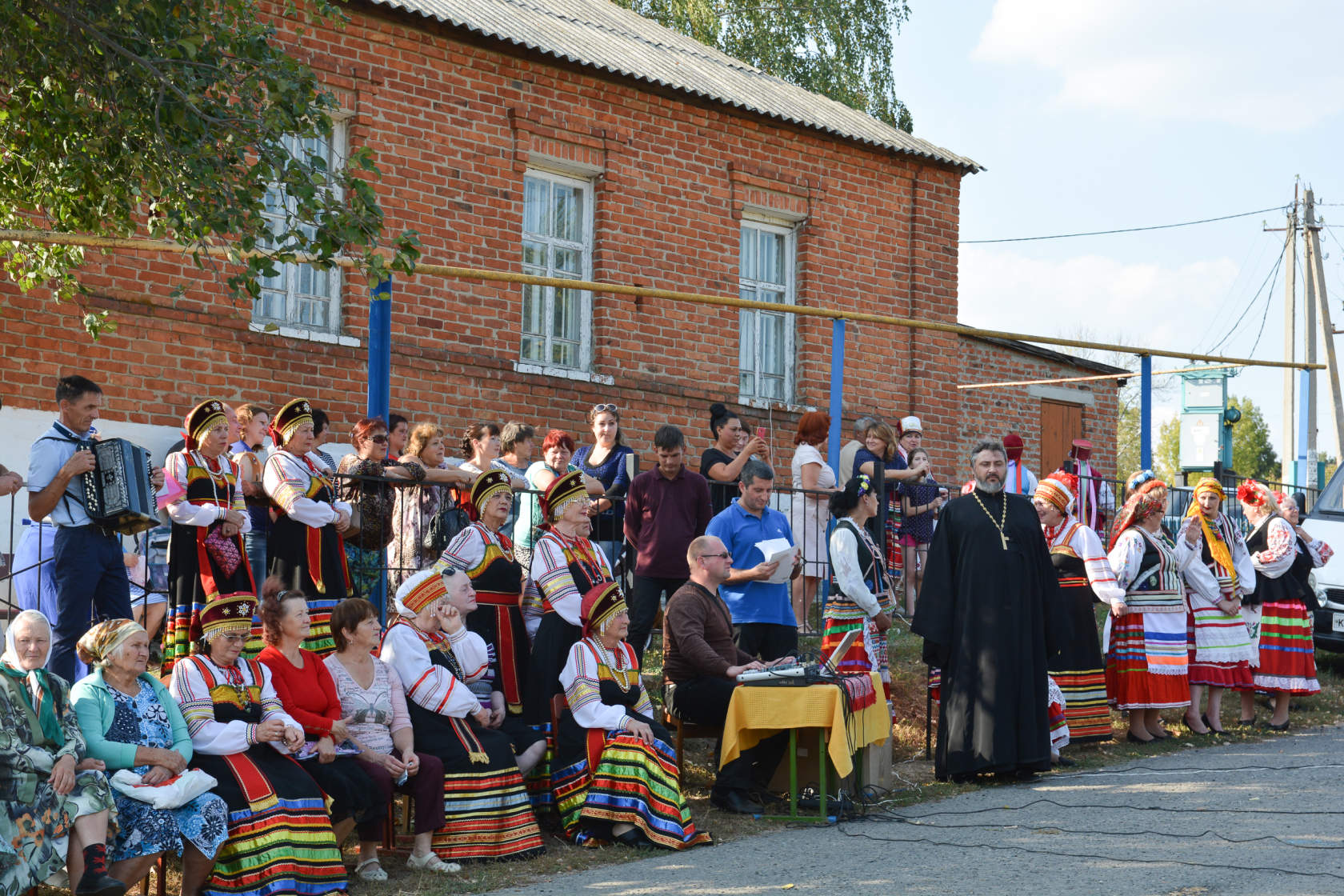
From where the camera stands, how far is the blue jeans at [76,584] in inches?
263

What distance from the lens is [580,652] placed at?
286 inches

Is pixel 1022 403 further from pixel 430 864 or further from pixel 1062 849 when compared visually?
pixel 430 864

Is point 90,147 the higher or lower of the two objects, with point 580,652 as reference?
higher

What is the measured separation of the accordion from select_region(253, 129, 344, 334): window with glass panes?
526 cm

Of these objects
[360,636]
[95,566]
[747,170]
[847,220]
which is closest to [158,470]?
[95,566]

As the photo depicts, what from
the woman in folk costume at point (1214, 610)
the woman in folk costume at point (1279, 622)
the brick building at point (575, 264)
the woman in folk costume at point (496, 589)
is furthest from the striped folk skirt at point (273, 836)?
the woman in folk costume at point (1279, 622)

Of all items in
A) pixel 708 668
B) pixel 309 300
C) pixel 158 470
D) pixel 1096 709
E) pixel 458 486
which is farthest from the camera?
pixel 309 300

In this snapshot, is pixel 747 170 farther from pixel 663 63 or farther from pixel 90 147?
pixel 90 147

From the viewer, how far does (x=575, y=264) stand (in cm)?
1412

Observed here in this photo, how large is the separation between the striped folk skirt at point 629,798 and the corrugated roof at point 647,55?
25.4 ft

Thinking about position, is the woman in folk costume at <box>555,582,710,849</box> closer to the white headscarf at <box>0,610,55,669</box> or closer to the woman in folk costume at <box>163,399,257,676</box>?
the woman in folk costume at <box>163,399,257,676</box>

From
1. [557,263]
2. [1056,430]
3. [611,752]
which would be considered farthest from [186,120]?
[1056,430]

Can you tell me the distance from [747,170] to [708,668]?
28.1ft

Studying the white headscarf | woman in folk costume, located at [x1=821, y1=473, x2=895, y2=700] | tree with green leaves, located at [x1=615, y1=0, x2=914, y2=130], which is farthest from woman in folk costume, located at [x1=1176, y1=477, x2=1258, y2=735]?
tree with green leaves, located at [x1=615, y1=0, x2=914, y2=130]
